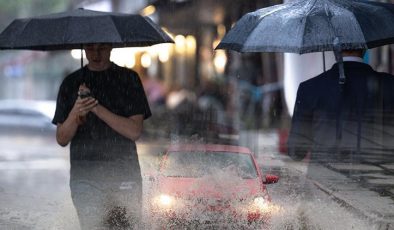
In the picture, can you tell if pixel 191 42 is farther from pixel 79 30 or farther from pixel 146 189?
pixel 79 30

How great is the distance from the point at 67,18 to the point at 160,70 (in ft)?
48.7

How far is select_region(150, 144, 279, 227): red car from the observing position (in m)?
5.70

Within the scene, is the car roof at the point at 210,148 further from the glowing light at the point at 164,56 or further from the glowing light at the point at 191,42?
the glowing light at the point at 164,56

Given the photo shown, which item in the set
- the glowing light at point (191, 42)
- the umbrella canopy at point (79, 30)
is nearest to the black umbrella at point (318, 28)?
the umbrella canopy at point (79, 30)

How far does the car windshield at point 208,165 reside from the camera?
5.80m

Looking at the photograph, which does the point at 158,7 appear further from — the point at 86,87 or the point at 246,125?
the point at 86,87

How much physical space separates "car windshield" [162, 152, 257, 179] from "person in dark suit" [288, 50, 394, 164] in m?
0.34

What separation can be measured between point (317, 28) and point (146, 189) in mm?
1609

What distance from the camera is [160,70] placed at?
66.4 ft

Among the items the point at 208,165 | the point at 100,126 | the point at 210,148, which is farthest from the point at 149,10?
the point at 100,126

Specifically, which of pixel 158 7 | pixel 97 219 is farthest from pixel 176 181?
pixel 158 7

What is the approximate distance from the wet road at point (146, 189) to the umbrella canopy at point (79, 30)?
995mm

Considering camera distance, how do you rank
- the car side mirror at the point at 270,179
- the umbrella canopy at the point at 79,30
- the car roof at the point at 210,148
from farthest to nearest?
the car roof at the point at 210,148
the car side mirror at the point at 270,179
the umbrella canopy at the point at 79,30

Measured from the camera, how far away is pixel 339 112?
220 inches
